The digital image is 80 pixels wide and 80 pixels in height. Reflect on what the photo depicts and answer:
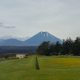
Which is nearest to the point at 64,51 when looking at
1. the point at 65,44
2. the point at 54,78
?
the point at 65,44

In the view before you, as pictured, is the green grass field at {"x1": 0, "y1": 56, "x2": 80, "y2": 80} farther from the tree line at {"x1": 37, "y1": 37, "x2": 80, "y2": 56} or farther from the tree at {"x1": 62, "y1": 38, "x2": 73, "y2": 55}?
the tree at {"x1": 62, "y1": 38, "x2": 73, "y2": 55}

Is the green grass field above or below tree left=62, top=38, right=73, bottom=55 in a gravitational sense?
below

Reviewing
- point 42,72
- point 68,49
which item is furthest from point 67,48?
point 42,72

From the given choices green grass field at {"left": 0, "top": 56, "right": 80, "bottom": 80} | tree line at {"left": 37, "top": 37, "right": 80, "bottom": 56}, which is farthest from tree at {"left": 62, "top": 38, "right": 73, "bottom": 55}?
green grass field at {"left": 0, "top": 56, "right": 80, "bottom": 80}

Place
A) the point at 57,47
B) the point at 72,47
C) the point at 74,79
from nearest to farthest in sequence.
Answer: the point at 74,79 < the point at 72,47 < the point at 57,47

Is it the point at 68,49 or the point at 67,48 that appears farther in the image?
the point at 67,48

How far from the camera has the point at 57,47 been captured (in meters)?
149

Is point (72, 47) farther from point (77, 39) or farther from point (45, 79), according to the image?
point (45, 79)

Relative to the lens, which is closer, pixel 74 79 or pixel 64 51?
pixel 74 79

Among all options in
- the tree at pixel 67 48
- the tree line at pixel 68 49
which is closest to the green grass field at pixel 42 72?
the tree line at pixel 68 49

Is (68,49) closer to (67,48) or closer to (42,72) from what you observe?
(67,48)

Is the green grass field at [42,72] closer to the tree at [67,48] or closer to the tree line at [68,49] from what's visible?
the tree line at [68,49]

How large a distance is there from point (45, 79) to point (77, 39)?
384 feet

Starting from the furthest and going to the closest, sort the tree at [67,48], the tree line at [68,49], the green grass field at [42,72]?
1. the tree at [67,48]
2. the tree line at [68,49]
3. the green grass field at [42,72]
